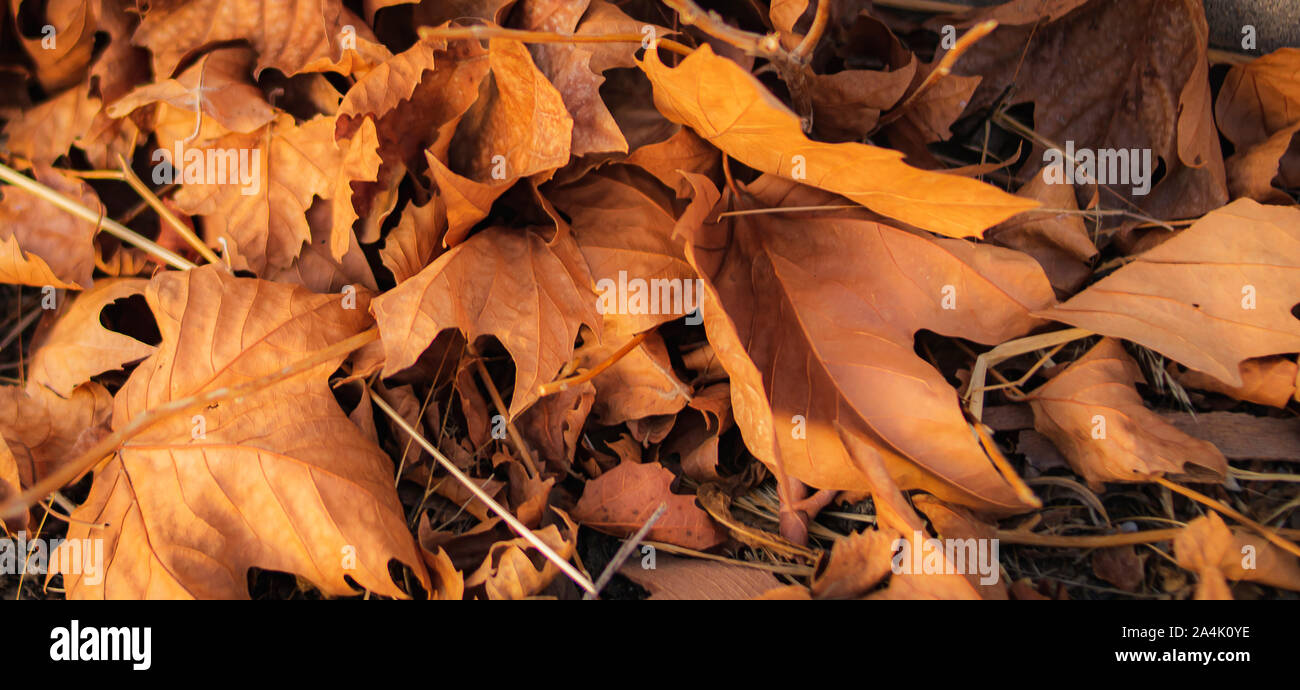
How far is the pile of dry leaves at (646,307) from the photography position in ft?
3.13

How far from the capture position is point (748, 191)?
3.43 ft

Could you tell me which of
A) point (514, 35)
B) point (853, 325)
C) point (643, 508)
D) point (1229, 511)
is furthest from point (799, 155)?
point (1229, 511)

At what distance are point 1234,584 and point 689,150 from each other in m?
0.91

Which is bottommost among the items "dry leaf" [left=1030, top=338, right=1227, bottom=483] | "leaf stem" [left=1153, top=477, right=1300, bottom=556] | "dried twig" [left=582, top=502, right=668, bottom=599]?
A: "dried twig" [left=582, top=502, right=668, bottom=599]

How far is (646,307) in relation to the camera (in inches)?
39.2

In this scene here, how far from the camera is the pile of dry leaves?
95 cm

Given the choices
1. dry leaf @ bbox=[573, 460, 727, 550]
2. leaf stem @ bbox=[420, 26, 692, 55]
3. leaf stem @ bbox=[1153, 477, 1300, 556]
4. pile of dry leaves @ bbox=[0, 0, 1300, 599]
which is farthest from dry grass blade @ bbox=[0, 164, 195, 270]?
leaf stem @ bbox=[1153, 477, 1300, 556]

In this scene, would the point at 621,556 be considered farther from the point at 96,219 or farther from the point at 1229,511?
the point at 96,219

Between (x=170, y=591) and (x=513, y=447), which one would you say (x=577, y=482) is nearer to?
(x=513, y=447)

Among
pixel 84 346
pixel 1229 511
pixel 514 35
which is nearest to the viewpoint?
pixel 514 35

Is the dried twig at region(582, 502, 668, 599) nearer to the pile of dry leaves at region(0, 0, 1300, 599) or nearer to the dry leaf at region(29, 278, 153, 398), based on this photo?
the pile of dry leaves at region(0, 0, 1300, 599)

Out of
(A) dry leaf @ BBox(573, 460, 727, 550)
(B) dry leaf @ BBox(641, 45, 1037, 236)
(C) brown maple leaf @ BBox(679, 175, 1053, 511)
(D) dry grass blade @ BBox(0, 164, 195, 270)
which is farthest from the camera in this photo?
(D) dry grass blade @ BBox(0, 164, 195, 270)

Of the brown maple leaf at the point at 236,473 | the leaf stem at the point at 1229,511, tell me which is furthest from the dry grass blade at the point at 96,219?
the leaf stem at the point at 1229,511

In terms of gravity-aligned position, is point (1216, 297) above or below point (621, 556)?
above
